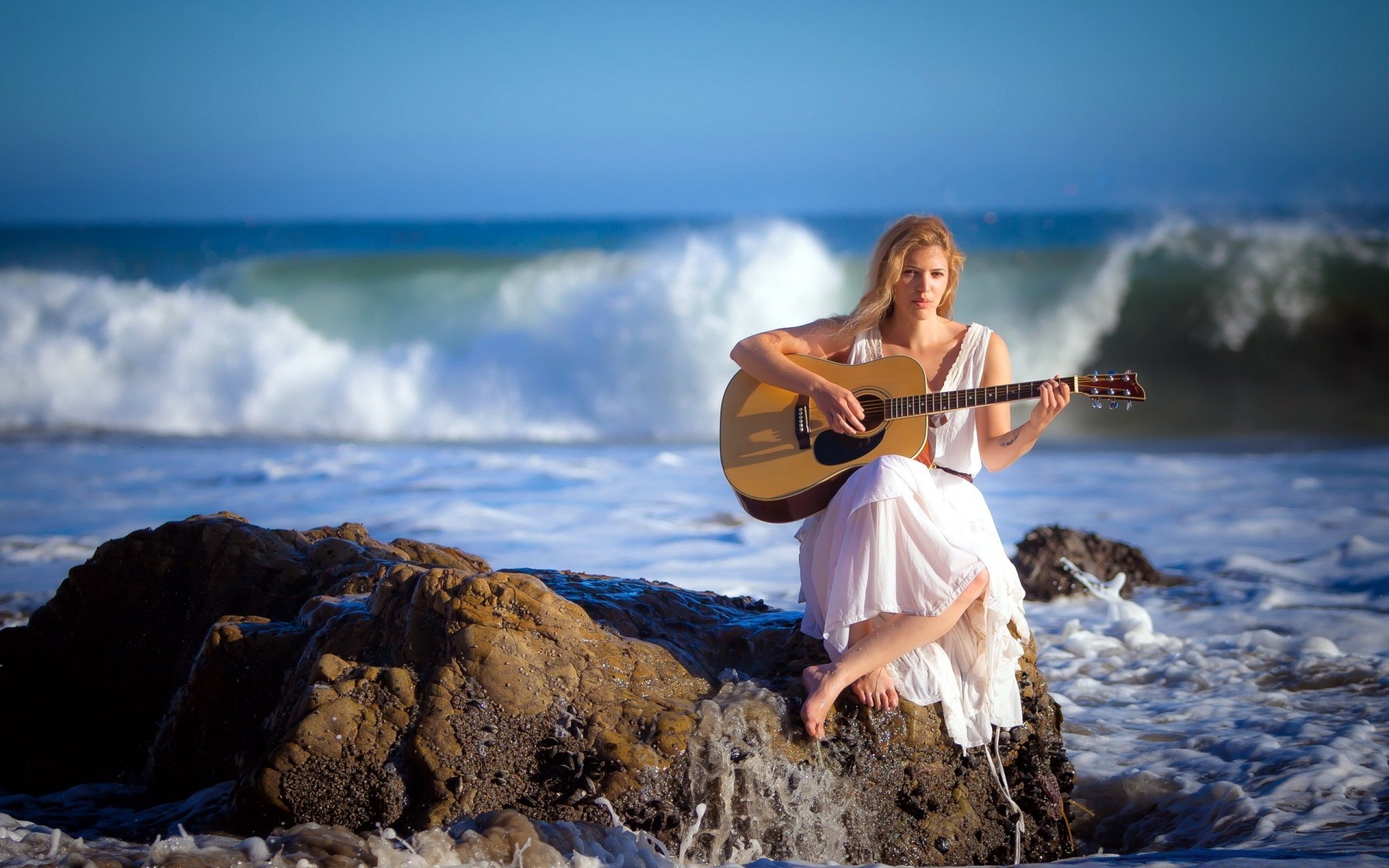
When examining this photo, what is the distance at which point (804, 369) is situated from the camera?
396 centimetres

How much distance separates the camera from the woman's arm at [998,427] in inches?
143

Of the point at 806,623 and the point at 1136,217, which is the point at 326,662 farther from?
the point at 1136,217

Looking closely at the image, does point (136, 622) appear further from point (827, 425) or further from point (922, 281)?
point (922, 281)

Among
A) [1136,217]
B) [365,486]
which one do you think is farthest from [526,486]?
[1136,217]

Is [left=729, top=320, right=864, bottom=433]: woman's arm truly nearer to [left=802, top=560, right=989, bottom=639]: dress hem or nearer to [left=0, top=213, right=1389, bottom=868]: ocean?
[left=802, top=560, right=989, bottom=639]: dress hem

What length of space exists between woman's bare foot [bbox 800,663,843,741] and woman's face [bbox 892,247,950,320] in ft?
4.32

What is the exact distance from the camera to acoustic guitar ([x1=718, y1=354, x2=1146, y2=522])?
3.68 meters

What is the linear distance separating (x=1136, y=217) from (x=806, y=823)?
16.9m

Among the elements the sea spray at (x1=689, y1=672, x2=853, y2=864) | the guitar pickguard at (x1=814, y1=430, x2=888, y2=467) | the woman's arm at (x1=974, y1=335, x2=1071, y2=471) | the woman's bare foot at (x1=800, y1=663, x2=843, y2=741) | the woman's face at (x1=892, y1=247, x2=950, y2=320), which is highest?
the woman's face at (x1=892, y1=247, x2=950, y2=320)

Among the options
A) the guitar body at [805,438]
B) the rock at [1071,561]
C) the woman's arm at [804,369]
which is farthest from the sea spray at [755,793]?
the rock at [1071,561]

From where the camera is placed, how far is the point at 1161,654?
18.6ft

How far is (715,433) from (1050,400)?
33.3ft

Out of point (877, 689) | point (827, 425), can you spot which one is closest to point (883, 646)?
point (877, 689)

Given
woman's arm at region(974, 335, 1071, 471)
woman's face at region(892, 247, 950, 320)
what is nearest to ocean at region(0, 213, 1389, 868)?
woman's arm at region(974, 335, 1071, 471)
